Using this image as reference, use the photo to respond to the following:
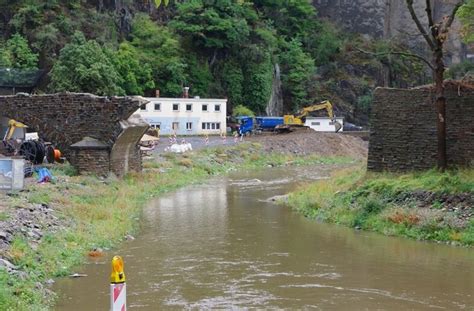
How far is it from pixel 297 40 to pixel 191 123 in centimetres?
2418

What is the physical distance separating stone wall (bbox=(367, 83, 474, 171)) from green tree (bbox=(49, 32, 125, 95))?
37055 millimetres

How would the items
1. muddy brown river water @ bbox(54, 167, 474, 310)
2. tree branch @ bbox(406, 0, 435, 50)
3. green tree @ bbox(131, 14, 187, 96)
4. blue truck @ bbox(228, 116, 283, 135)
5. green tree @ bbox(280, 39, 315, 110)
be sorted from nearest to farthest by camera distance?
muddy brown river water @ bbox(54, 167, 474, 310)
tree branch @ bbox(406, 0, 435, 50)
blue truck @ bbox(228, 116, 283, 135)
green tree @ bbox(131, 14, 187, 96)
green tree @ bbox(280, 39, 315, 110)

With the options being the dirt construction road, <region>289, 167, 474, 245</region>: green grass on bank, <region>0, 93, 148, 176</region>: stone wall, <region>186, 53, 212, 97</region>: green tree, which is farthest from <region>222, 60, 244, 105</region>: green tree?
<region>289, 167, 474, 245</region>: green grass on bank

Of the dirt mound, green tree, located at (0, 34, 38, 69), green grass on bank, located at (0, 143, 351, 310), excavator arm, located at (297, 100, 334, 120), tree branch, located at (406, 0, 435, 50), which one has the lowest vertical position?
green grass on bank, located at (0, 143, 351, 310)

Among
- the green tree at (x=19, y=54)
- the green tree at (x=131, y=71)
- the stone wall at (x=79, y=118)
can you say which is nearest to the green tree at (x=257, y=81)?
the green tree at (x=131, y=71)

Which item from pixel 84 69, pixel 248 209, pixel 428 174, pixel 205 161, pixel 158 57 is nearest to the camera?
pixel 428 174

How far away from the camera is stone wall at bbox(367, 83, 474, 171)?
23.0m

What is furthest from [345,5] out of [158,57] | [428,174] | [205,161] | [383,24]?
[428,174]

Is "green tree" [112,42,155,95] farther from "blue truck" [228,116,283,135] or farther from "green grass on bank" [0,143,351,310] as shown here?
"green grass on bank" [0,143,351,310]

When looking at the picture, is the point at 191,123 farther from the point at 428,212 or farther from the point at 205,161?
the point at 428,212

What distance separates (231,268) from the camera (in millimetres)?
16297

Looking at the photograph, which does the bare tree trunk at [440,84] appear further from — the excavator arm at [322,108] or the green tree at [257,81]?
the green tree at [257,81]

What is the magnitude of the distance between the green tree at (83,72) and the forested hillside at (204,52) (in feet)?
0.28

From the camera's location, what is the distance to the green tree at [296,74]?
266 feet
